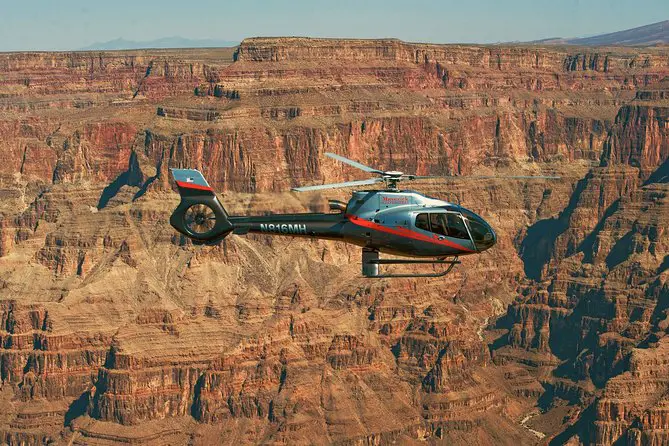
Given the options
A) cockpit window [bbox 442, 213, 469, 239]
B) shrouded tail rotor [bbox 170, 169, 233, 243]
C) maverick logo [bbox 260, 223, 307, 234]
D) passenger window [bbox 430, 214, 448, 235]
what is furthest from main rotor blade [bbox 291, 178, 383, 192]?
shrouded tail rotor [bbox 170, 169, 233, 243]

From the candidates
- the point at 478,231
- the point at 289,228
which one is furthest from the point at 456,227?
the point at 289,228

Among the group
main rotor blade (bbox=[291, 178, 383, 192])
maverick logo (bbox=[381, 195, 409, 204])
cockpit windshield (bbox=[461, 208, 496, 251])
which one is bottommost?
cockpit windshield (bbox=[461, 208, 496, 251])

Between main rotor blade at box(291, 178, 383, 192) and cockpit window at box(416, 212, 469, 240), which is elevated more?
main rotor blade at box(291, 178, 383, 192)

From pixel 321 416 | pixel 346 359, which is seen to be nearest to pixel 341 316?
pixel 346 359

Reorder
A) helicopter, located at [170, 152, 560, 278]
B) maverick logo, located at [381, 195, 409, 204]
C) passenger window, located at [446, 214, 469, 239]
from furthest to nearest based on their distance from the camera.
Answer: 1. maverick logo, located at [381, 195, 409, 204]
2. helicopter, located at [170, 152, 560, 278]
3. passenger window, located at [446, 214, 469, 239]

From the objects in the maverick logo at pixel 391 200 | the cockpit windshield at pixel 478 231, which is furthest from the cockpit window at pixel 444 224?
the maverick logo at pixel 391 200

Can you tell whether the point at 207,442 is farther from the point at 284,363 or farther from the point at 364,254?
the point at 364,254

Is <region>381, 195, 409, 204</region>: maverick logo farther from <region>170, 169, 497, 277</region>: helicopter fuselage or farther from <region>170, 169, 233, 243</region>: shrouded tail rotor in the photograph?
<region>170, 169, 233, 243</region>: shrouded tail rotor

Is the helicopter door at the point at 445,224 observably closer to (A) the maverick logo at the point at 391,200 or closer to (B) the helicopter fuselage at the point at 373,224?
(B) the helicopter fuselage at the point at 373,224
